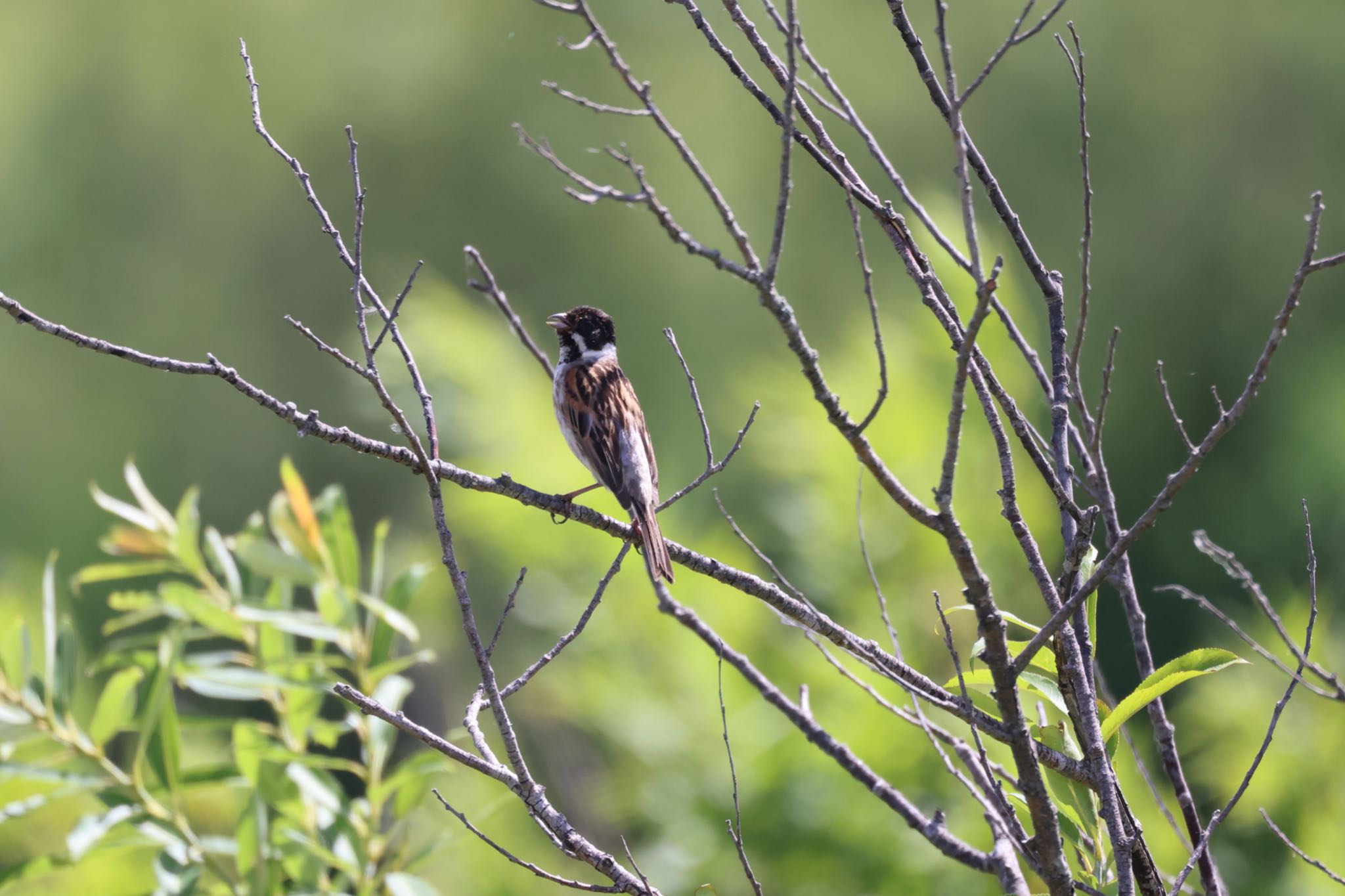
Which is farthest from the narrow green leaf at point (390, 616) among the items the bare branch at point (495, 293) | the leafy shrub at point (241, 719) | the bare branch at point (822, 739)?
the bare branch at point (822, 739)

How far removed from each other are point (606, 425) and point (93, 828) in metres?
1.25

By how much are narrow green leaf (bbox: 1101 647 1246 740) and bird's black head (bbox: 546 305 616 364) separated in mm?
1976

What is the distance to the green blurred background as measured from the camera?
2.94 meters

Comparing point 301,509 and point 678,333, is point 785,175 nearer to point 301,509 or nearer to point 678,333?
point 301,509

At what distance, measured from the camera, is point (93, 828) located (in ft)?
6.08

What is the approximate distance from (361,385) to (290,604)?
2.81 metres

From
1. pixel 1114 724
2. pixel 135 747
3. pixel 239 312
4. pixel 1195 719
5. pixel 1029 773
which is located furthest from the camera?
pixel 239 312

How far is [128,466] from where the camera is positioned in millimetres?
2156

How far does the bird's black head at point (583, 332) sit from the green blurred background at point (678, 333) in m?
0.52

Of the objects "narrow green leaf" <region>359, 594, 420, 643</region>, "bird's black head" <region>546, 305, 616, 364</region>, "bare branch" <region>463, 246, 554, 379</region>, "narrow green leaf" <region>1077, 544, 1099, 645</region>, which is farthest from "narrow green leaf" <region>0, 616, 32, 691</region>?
"narrow green leaf" <region>1077, 544, 1099, 645</region>

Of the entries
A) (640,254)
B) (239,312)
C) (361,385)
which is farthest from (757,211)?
(239,312)

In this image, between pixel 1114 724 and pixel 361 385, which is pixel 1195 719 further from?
pixel 361 385

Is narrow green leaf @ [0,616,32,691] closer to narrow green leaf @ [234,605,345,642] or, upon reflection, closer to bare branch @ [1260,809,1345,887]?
narrow green leaf @ [234,605,345,642]

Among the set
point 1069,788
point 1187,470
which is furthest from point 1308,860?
point 1187,470
